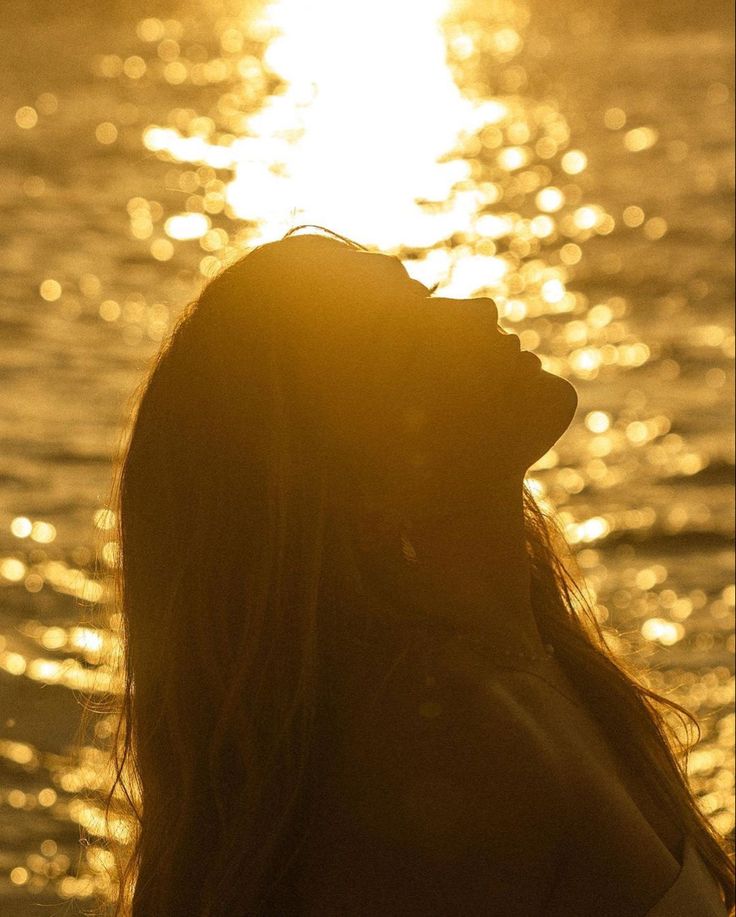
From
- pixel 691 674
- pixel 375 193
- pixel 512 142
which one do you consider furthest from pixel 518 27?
pixel 691 674

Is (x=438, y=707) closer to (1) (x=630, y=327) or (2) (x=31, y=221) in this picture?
(1) (x=630, y=327)

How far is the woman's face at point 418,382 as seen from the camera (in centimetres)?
259

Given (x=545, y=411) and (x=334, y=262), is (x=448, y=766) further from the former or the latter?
(x=334, y=262)

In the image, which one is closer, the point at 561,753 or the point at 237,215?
the point at 561,753

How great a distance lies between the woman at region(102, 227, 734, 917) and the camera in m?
2.28

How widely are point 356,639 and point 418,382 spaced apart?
1.40ft

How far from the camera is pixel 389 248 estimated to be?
23.0 m

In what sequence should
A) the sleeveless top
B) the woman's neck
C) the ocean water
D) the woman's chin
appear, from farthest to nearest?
the ocean water, the woman's chin, the woman's neck, the sleeveless top

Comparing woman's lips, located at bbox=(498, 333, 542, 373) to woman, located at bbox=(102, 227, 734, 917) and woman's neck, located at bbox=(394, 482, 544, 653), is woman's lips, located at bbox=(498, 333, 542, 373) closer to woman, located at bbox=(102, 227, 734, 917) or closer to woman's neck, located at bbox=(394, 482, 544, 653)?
woman, located at bbox=(102, 227, 734, 917)

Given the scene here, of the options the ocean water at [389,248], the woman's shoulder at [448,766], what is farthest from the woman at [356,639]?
the ocean water at [389,248]

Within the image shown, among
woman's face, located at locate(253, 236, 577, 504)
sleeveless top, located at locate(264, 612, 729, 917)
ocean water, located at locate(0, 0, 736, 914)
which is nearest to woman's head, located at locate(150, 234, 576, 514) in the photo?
woman's face, located at locate(253, 236, 577, 504)

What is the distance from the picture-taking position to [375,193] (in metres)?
28.3

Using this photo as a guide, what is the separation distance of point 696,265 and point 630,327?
3.50 meters

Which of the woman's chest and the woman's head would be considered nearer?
the woman's chest
